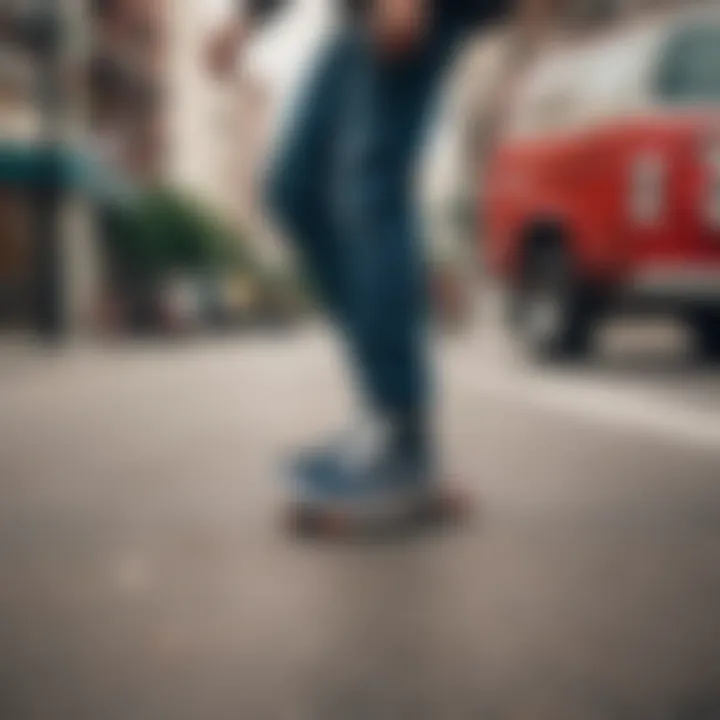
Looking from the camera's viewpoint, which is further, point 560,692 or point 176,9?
point 176,9

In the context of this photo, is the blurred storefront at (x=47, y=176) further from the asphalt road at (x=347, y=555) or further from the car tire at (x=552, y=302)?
the car tire at (x=552, y=302)

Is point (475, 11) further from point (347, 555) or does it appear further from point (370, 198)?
point (347, 555)

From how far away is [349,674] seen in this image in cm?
77

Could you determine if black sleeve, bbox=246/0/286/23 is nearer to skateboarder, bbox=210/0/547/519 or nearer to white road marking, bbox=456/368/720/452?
skateboarder, bbox=210/0/547/519

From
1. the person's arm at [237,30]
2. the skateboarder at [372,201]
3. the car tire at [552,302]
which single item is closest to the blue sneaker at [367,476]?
the skateboarder at [372,201]

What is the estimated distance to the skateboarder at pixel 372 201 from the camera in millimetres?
854

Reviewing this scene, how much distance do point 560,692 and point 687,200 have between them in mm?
307

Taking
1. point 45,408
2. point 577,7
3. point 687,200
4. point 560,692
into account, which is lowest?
point 560,692

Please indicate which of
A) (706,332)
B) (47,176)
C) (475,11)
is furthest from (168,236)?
(706,332)

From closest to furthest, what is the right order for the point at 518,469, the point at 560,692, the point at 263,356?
1. the point at 560,692
2. the point at 263,356
3. the point at 518,469

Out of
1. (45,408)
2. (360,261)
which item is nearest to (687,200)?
(360,261)

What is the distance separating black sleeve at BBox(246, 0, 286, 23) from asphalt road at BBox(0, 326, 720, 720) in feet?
0.70

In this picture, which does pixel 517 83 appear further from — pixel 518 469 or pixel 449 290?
pixel 518 469

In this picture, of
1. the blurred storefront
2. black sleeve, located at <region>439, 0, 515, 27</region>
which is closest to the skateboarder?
black sleeve, located at <region>439, 0, 515, 27</region>
